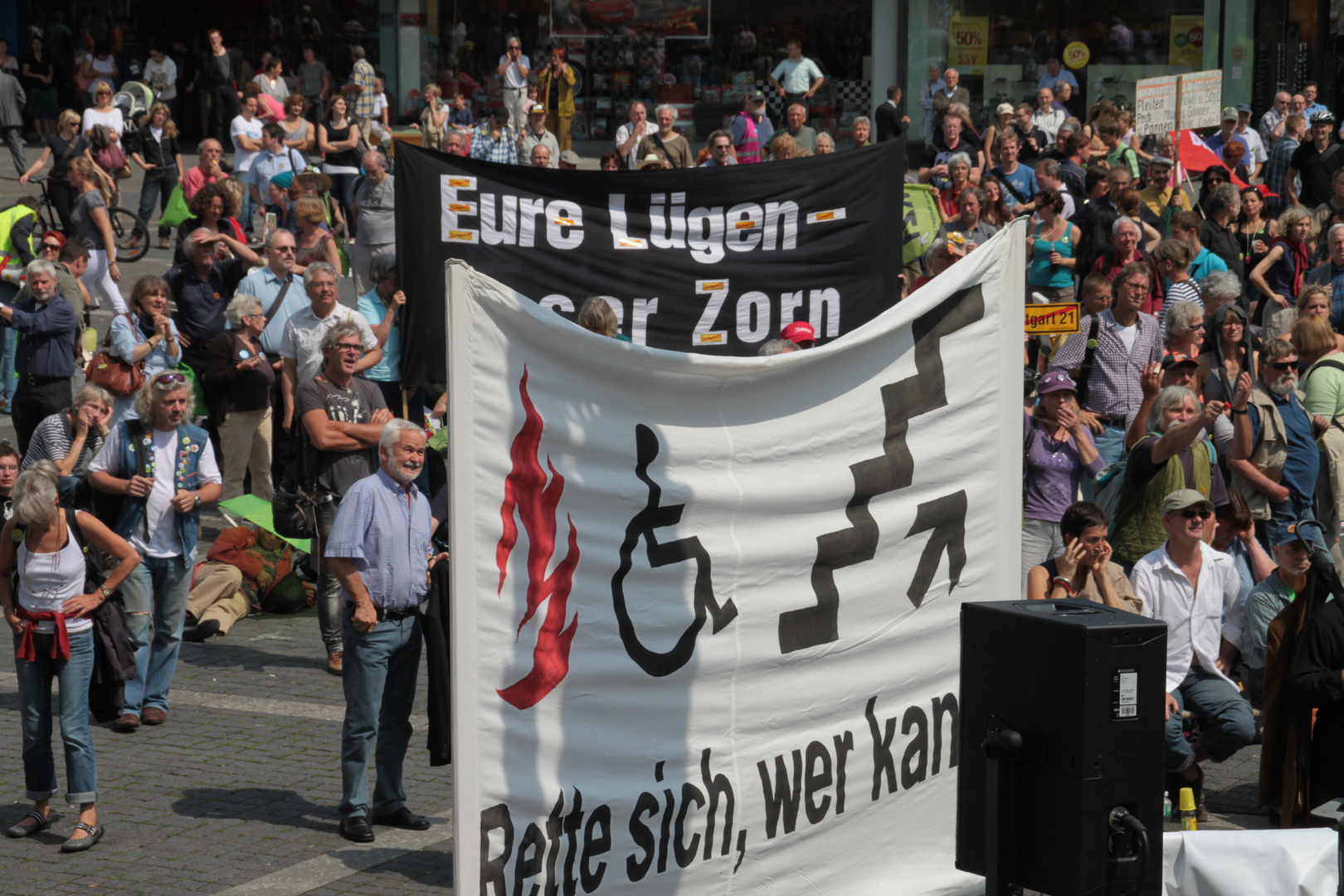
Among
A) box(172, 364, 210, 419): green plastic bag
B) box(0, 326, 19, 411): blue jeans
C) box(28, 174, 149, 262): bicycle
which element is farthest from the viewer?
box(28, 174, 149, 262): bicycle

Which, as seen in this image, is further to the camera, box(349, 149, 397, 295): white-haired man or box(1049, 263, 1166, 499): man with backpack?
box(349, 149, 397, 295): white-haired man

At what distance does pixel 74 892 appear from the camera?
647cm

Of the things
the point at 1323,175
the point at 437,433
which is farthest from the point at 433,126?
the point at 437,433

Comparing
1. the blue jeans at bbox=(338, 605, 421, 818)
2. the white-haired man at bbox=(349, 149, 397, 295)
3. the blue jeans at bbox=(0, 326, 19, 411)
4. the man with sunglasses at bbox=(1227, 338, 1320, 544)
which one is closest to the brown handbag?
the blue jeans at bbox=(338, 605, 421, 818)

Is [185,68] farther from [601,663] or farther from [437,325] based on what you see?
[601,663]

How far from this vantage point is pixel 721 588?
17.5 feet

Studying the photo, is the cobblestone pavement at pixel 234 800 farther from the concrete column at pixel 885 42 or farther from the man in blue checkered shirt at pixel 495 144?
the concrete column at pixel 885 42

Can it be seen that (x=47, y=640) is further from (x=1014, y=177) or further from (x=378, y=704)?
(x=1014, y=177)

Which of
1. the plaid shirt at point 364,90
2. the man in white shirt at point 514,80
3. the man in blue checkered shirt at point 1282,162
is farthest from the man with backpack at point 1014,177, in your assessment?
the man in white shirt at point 514,80

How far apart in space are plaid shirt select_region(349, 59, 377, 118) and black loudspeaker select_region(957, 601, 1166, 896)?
846 inches

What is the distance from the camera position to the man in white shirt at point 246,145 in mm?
19188

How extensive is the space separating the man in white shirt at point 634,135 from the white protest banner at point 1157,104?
6.28 meters

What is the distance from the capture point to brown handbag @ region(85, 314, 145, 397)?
388 inches

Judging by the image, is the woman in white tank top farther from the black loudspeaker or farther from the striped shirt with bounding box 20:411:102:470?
the black loudspeaker
